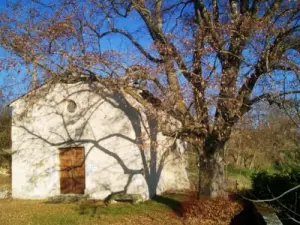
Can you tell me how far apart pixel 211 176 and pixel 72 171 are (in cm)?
744

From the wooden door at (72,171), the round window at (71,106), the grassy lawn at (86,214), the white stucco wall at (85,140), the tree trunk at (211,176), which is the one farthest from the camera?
the round window at (71,106)

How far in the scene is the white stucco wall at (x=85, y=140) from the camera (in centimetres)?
1678

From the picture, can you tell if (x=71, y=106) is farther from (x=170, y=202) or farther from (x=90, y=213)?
(x=170, y=202)

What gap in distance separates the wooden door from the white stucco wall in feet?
0.92

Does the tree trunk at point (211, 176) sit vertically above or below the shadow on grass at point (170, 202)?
above

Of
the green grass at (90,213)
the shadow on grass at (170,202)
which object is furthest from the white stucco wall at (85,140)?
the green grass at (90,213)

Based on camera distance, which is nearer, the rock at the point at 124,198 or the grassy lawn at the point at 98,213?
the grassy lawn at the point at 98,213

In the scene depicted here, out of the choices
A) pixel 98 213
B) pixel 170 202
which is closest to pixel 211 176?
pixel 170 202

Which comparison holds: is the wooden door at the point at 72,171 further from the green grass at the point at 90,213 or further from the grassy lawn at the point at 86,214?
the grassy lawn at the point at 86,214

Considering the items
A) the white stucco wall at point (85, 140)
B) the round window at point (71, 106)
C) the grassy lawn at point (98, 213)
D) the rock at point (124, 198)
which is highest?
the round window at point (71, 106)

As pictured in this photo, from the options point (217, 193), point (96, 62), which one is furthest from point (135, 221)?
point (96, 62)

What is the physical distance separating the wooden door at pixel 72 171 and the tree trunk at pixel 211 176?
6.59m

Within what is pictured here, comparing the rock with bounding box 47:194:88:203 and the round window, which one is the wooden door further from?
the round window

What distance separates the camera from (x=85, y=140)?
17562 mm
